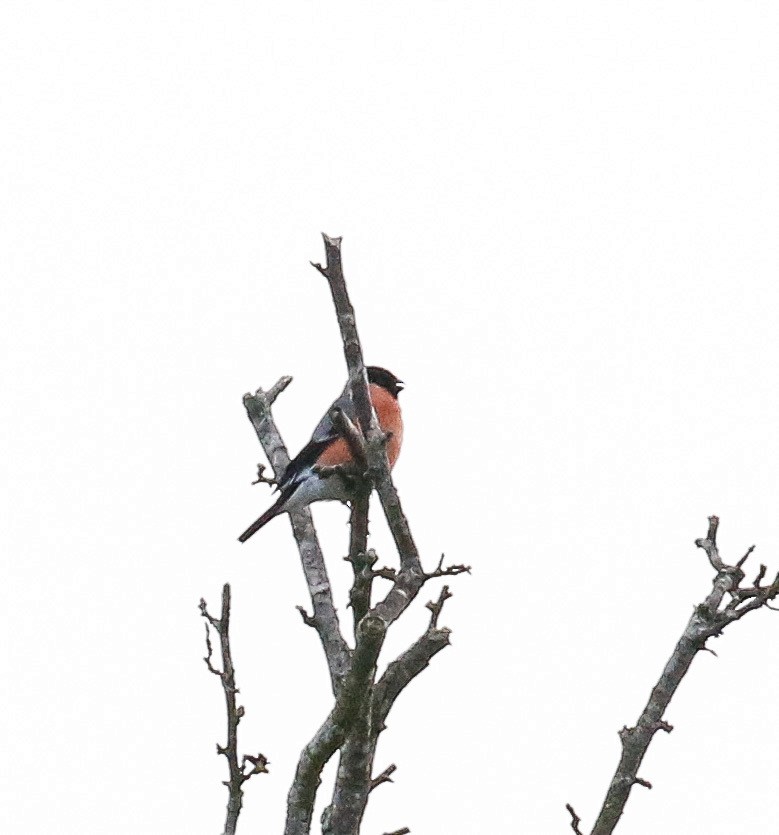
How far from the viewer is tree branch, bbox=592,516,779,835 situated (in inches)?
206

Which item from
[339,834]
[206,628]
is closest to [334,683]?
[206,628]

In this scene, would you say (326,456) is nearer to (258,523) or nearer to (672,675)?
(258,523)

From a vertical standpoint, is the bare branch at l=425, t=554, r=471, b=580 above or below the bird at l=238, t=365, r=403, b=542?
below

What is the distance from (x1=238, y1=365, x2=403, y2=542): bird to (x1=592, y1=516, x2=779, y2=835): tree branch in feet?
6.45

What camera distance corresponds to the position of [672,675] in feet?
17.5

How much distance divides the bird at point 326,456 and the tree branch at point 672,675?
1965mm

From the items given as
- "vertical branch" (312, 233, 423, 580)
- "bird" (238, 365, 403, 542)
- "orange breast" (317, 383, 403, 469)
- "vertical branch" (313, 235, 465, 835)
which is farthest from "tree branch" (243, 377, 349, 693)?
"orange breast" (317, 383, 403, 469)

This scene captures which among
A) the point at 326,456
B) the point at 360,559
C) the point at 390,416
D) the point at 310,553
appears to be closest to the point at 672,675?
the point at 360,559

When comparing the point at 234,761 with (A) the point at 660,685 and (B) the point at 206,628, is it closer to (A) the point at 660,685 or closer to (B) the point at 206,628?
(B) the point at 206,628

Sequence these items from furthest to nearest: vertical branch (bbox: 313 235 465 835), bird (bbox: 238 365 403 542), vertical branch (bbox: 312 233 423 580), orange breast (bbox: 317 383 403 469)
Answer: orange breast (bbox: 317 383 403 469), bird (bbox: 238 365 403 542), vertical branch (bbox: 312 233 423 580), vertical branch (bbox: 313 235 465 835)

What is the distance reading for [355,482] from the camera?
16.9 ft

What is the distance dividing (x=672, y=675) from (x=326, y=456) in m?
3.14

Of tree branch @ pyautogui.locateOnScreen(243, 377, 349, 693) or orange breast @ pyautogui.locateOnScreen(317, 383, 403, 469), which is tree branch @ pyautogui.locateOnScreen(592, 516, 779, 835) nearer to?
tree branch @ pyautogui.locateOnScreen(243, 377, 349, 693)

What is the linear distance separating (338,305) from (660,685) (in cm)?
208
